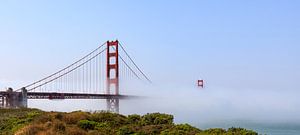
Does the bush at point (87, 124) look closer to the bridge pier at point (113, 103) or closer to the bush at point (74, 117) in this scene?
the bush at point (74, 117)

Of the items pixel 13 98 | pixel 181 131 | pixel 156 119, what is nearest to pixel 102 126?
pixel 156 119

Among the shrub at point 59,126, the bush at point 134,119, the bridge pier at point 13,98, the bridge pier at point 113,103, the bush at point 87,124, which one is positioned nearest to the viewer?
the shrub at point 59,126

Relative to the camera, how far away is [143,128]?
1902cm

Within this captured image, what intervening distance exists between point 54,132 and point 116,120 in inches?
188

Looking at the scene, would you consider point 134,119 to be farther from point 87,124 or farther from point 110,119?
point 87,124

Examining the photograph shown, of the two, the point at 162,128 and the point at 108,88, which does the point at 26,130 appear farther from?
the point at 108,88

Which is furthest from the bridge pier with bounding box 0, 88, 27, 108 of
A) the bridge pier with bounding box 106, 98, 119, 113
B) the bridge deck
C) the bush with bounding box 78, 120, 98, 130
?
the bush with bounding box 78, 120, 98, 130

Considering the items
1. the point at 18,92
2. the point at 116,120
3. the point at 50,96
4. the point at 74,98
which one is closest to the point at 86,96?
the point at 74,98

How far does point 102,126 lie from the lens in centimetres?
1988

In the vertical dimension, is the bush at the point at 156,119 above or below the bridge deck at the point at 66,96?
below

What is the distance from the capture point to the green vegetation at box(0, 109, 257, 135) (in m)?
17.4

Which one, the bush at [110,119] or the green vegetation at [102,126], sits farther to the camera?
the bush at [110,119]

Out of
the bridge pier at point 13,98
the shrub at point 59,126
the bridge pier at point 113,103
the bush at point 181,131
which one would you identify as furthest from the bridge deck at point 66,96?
the bush at point 181,131

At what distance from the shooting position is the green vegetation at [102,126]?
17.4 metres
